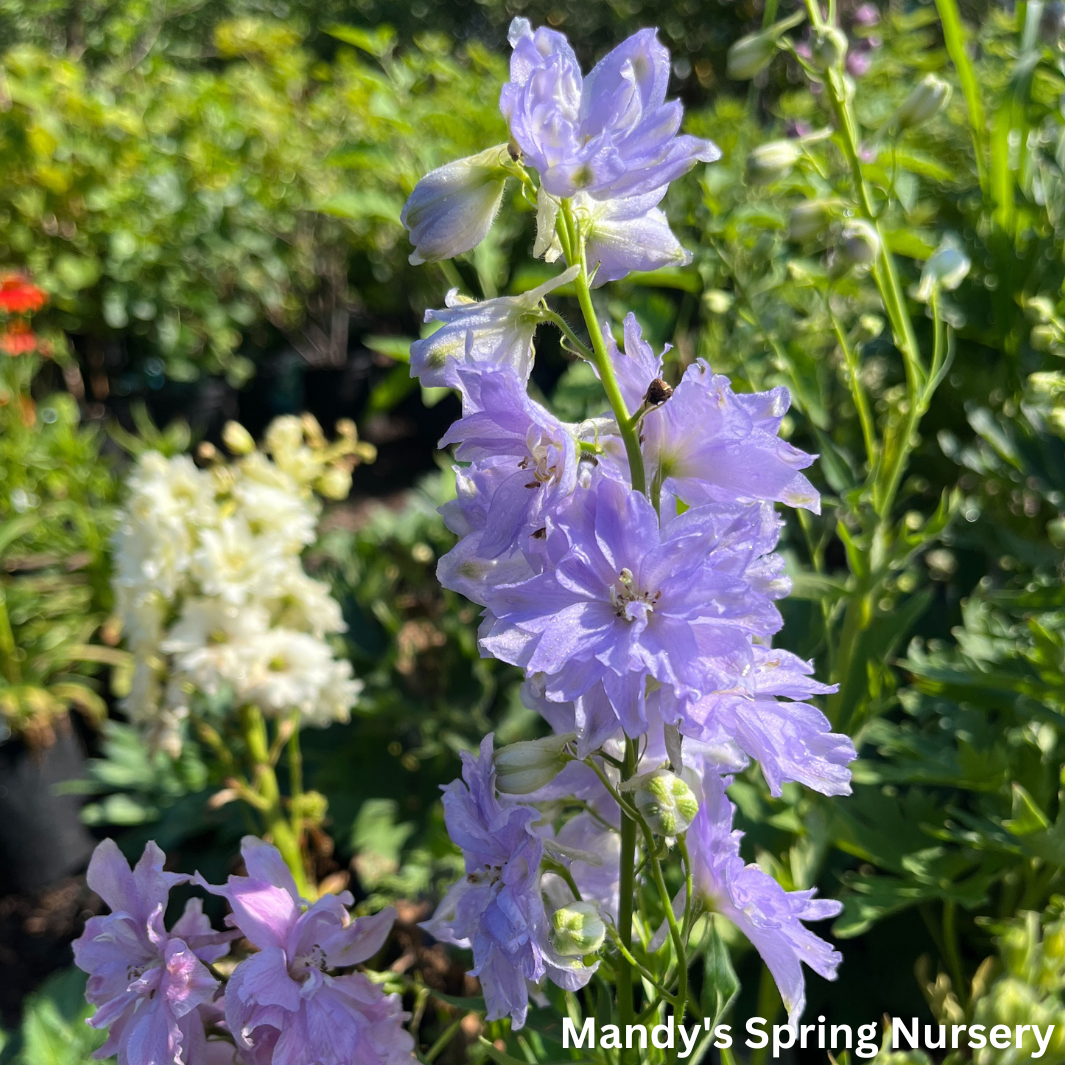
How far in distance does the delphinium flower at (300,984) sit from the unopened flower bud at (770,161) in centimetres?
75

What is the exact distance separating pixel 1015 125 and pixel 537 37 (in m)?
0.98

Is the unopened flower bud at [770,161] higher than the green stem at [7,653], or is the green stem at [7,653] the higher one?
the unopened flower bud at [770,161]

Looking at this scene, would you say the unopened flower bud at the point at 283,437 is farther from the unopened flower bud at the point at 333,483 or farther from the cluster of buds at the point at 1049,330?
the cluster of buds at the point at 1049,330

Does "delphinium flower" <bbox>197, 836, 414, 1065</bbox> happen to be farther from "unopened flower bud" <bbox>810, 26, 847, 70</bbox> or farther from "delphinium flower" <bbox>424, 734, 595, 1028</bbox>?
"unopened flower bud" <bbox>810, 26, 847, 70</bbox>

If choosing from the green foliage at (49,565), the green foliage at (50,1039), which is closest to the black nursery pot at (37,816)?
the green foliage at (49,565)

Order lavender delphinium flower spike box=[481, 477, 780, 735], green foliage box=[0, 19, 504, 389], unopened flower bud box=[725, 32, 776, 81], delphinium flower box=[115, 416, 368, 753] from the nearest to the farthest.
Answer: lavender delphinium flower spike box=[481, 477, 780, 735], unopened flower bud box=[725, 32, 776, 81], delphinium flower box=[115, 416, 368, 753], green foliage box=[0, 19, 504, 389]

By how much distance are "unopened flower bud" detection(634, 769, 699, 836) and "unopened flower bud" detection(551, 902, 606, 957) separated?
0.20ft

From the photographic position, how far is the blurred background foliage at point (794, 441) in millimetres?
927

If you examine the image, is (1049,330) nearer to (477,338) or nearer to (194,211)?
(477,338)

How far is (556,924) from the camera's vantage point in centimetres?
47

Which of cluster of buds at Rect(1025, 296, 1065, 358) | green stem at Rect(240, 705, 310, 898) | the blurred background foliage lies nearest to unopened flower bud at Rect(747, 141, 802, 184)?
the blurred background foliage

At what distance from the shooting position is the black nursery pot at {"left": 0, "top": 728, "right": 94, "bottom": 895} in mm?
1838

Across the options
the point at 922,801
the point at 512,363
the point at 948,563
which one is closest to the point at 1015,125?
the point at 948,563

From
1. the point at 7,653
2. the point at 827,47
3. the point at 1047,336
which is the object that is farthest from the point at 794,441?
the point at 7,653
